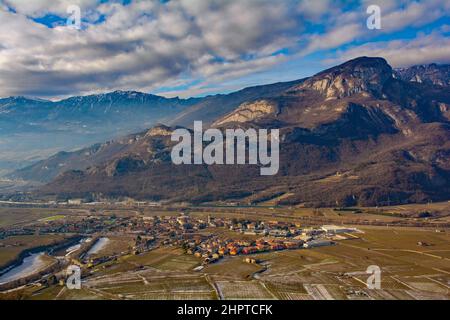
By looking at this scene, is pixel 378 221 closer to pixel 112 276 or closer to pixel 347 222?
pixel 347 222

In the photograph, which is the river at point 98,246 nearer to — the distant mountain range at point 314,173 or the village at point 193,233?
the village at point 193,233

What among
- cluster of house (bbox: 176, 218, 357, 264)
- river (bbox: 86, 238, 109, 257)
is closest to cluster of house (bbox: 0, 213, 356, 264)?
cluster of house (bbox: 176, 218, 357, 264)

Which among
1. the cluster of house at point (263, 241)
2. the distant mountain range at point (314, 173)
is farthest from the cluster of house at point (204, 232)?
the distant mountain range at point (314, 173)

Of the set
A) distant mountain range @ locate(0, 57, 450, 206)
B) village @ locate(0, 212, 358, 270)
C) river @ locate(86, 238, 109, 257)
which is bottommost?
river @ locate(86, 238, 109, 257)

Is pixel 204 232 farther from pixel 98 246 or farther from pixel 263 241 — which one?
pixel 98 246

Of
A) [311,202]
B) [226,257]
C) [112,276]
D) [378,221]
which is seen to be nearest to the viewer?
[112,276]

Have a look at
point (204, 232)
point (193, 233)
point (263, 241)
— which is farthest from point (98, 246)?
point (263, 241)

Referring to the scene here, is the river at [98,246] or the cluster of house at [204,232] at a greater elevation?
the cluster of house at [204,232]

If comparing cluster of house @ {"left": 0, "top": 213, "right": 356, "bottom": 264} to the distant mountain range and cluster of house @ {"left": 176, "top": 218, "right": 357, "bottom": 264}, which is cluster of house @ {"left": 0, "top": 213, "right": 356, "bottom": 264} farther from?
the distant mountain range

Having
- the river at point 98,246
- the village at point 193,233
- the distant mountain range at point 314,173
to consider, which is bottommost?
the river at point 98,246

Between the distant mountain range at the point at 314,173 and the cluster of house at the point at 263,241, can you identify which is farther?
the distant mountain range at the point at 314,173
